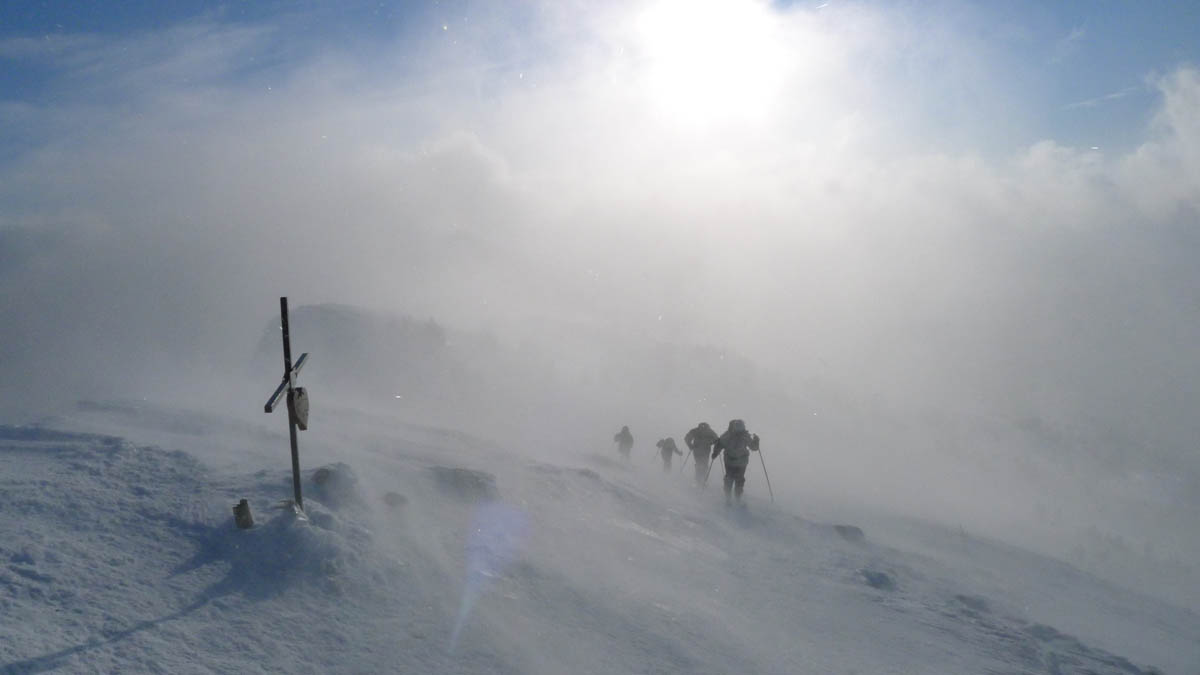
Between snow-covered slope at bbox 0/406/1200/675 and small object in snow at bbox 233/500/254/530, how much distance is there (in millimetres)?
162

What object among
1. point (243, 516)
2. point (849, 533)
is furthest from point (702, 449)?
point (243, 516)

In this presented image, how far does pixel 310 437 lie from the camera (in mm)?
15281

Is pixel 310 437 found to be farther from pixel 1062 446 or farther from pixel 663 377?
pixel 1062 446

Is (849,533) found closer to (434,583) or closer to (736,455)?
(736,455)

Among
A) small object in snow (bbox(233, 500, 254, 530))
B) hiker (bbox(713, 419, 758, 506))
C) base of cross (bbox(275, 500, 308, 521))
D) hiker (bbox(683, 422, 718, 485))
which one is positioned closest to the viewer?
small object in snow (bbox(233, 500, 254, 530))

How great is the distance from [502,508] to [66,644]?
21.8ft

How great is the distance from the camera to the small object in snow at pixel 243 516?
26.6 feet

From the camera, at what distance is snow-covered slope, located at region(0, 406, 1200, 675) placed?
21.4ft

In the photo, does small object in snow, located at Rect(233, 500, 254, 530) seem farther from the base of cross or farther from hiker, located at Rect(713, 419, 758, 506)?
hiker, located at Rect(713, 419, 758, 506)

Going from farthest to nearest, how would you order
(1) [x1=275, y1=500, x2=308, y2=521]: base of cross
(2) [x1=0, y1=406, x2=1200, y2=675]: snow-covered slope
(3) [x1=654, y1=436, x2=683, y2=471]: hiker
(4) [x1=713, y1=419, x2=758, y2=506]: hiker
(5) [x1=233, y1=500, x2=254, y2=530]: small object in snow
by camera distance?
1. (3) [x1=654, y1=436, x2=683, y2=471]: hiker
2. (4) [x1=713, y1=419, x2=758, y2=506]: hiker
3. (1) [x1=275, y1=500, x2=308, y2=521]: base of cross
4. (5) [x1=233, y1=500, x2=254, y2=530]: small object in snow
5. (2) [x1=0, y1=406, x2=1200, y2=675]: snow-covered slope

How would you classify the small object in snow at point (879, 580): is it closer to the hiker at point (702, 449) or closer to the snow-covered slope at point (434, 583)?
the snow-covered slope at point (434, 583)

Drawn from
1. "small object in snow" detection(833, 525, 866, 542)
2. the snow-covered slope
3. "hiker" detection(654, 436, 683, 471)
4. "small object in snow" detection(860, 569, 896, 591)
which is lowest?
the snow-covered slope

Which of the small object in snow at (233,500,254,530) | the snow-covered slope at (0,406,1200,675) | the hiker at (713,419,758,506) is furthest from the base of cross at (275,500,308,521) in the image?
the hiker at (713,419,758,506)

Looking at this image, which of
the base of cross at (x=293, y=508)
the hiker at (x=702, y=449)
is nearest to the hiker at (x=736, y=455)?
the hiker at (x=702, y=449)
